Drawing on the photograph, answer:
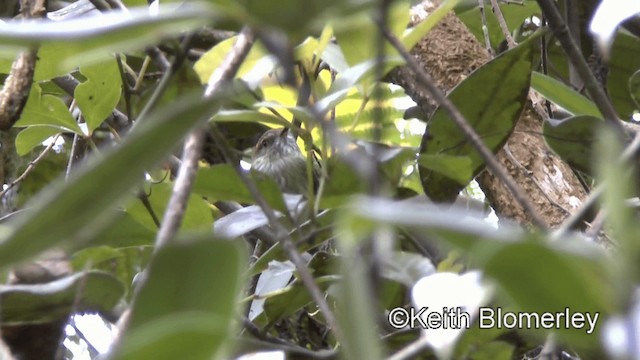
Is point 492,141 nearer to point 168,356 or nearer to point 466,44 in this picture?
point 466,44

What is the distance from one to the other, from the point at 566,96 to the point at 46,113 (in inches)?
18.0

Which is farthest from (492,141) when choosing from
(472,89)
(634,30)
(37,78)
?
(634,30)

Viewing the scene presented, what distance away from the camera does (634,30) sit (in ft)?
4.17

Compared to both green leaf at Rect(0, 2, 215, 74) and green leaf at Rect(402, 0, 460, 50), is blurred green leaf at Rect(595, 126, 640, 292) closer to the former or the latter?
green leaf at Rect(0, 2, 215, 74)

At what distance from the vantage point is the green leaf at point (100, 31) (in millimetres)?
251

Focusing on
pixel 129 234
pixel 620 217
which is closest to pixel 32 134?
pixel 129 234

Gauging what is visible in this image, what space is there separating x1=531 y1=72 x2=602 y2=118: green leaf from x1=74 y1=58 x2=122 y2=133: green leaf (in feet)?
1.14

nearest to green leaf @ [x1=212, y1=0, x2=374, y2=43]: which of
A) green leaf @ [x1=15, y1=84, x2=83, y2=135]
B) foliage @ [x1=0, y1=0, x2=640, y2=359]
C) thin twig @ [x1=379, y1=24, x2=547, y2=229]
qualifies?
foliage @ [x1=0, y1=0, x2=640, y2=359]

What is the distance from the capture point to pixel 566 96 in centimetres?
73

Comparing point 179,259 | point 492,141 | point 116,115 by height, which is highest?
point 179,259

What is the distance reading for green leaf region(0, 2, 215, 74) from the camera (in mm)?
251

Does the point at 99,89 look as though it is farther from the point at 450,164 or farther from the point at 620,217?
the point at 620,217

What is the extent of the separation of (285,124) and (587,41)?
A: 806mm

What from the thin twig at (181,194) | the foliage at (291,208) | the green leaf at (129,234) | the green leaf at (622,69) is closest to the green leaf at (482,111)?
the foliage at (291,208)
